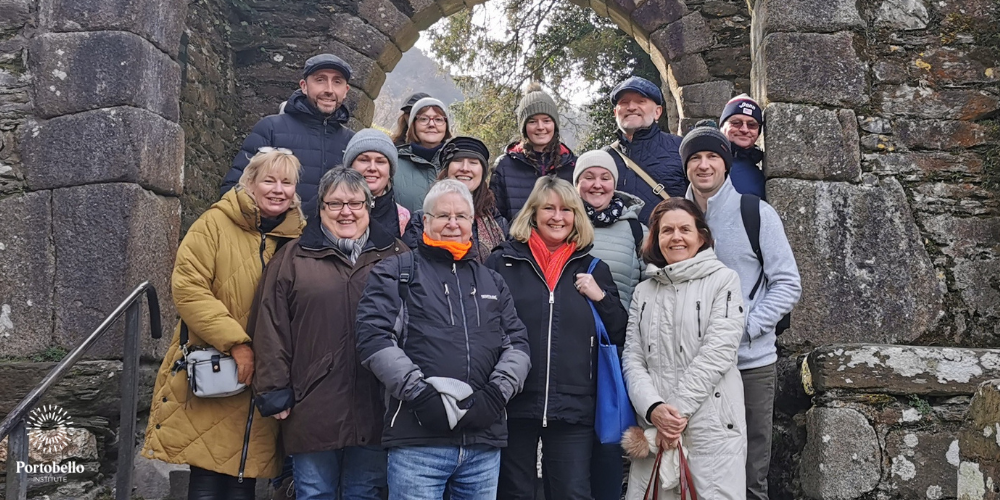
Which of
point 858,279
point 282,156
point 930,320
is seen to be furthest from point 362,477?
point 930,320

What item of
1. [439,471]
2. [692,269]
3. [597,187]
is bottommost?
[439,471]

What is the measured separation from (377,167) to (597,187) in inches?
38.7

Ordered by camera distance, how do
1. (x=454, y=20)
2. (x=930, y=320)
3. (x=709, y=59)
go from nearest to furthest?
(x=930, y=320)
(x=709, y=59)
(x=454, y=20)

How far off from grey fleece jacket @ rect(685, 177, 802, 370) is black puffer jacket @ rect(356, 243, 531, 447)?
0.95 metres

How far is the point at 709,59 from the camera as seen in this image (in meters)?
7.28

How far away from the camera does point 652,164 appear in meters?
4.12

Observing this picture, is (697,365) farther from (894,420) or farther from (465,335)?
(894,420)

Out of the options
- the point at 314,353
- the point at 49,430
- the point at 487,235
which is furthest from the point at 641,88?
the point at 49,430

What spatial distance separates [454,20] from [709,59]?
184 inches

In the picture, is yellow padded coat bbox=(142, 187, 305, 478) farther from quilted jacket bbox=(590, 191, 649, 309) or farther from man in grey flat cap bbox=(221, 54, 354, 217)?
quilted jacket bbox=(590, 191, 649, 309)

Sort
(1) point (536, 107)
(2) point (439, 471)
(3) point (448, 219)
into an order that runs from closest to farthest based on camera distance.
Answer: (2) point (439, 471), (3) point (448, 219), (1) point (536, 107)

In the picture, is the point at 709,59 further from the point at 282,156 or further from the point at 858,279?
the point at 282,156

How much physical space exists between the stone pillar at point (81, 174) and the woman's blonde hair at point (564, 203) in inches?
83.3

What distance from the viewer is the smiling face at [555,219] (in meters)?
3.23
